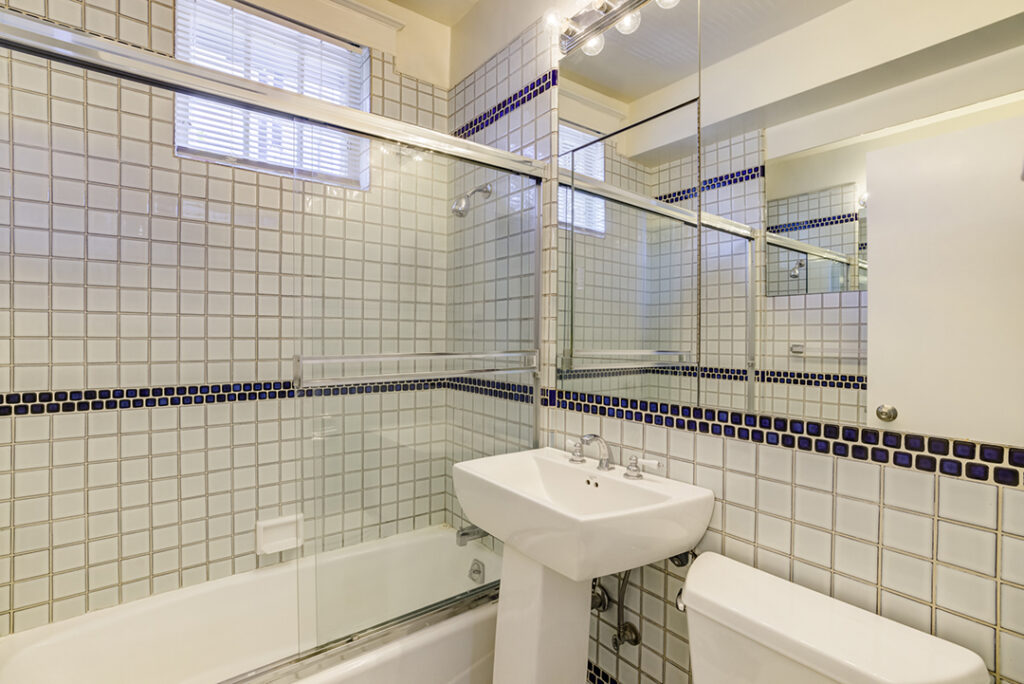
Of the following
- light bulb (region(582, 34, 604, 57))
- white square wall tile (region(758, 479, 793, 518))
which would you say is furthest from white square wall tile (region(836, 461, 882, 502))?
light bulb (region(582, 34, 604, 57))

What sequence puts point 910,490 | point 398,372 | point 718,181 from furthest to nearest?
point 398,372, point 718,181, point 910,490

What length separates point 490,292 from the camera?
1712mm

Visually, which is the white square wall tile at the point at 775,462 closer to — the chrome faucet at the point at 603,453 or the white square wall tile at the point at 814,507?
the white square wall tile at the point at 814,507

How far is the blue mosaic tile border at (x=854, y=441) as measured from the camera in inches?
→ 31.9

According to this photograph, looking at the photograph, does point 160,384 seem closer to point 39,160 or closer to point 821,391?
point 39,160

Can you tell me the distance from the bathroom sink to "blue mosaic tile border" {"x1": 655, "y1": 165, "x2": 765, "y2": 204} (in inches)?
30.5

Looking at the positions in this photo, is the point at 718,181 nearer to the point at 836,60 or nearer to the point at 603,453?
the point at 836,60

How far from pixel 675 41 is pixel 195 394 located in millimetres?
1982

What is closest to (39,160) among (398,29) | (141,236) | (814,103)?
(141,236)

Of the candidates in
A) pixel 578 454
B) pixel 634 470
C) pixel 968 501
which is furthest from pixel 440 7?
pixel 968 501

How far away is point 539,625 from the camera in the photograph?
1221mm

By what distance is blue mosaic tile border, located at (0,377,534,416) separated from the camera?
149cm

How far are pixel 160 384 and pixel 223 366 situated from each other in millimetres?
203

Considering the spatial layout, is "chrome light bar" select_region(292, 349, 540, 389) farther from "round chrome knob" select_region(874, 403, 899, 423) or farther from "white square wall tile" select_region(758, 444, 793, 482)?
"round chrome knob" select_region(874, 403, 899, 423)
